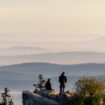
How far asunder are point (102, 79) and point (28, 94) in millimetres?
8351

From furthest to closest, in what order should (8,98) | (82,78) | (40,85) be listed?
(8,98)
(40,85)
(82,78)

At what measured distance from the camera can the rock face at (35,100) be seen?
8067cm

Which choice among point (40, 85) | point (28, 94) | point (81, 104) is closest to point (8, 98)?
point (40, 85)

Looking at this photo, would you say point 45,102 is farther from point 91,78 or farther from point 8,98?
point 8,98

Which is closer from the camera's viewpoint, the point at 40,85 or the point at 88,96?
the point at 88,96

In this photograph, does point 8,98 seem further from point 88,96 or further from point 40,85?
point 88,96

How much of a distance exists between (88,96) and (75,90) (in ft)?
9.06

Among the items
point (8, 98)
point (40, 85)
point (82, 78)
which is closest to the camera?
point (82, 78)

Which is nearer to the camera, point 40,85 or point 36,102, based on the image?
point 36,102

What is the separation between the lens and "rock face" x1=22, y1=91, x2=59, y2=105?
80669mm

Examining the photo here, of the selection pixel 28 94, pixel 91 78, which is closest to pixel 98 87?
pixel 91 78

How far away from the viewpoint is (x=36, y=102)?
273 ft

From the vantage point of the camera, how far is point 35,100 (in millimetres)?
83438

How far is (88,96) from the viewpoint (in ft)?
260
